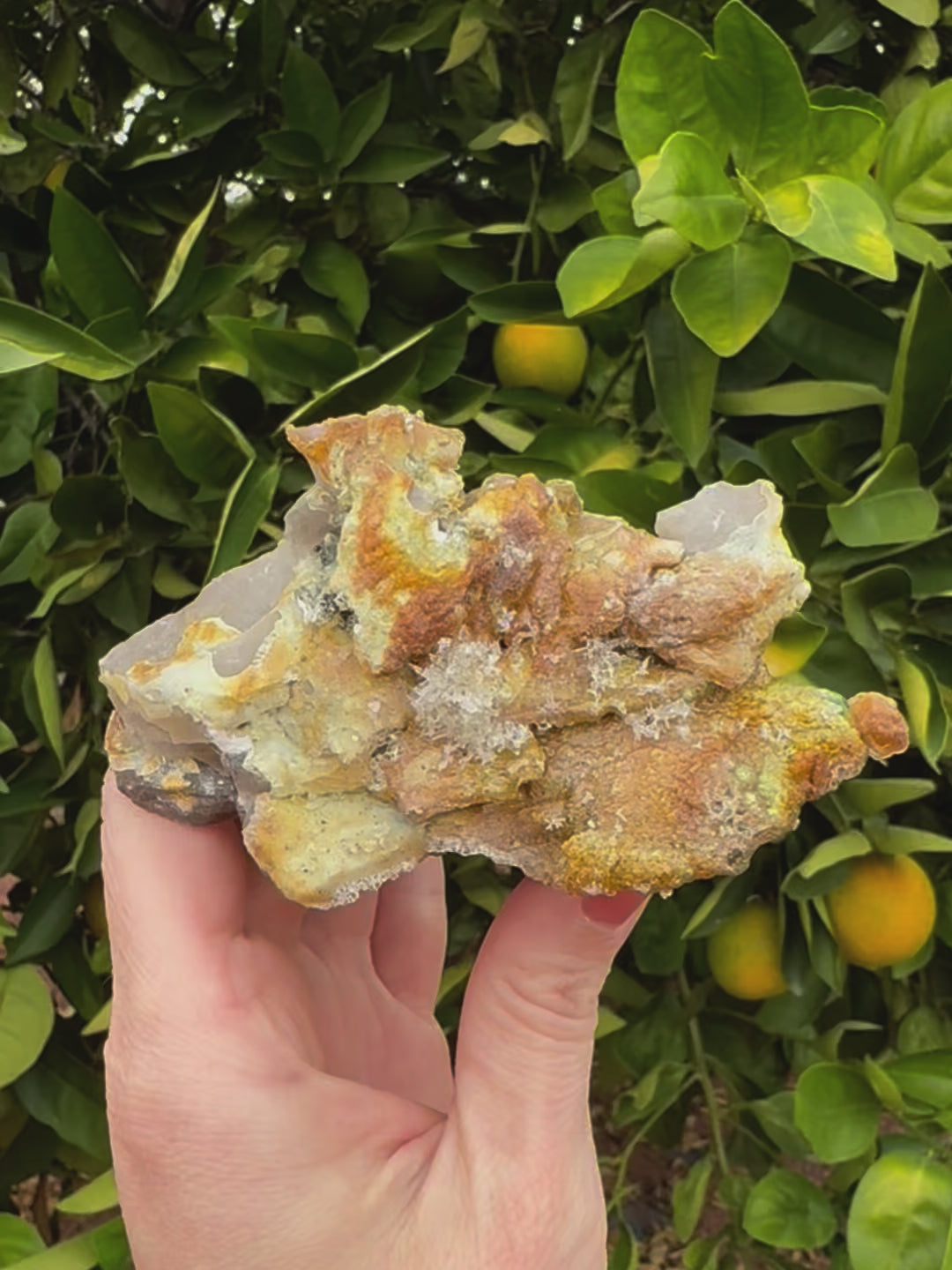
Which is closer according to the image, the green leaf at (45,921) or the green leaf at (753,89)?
the green leaf at (753,89)

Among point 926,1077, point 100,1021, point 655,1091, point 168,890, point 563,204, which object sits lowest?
point 655,1091

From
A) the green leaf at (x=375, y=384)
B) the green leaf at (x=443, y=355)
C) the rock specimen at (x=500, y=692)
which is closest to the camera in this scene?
the rock specimen at (x=500, y=692)

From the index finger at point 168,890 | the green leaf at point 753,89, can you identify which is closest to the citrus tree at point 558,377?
the green leaf at point 753,89

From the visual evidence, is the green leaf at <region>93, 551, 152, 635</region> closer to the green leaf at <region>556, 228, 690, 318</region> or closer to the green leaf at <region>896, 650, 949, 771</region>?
the green leaf at <region>556, 228, 690, 318</region>

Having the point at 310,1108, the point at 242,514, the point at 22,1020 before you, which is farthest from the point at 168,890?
the point at 22,1020

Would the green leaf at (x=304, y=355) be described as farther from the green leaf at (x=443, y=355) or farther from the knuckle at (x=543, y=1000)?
the knuckle at (x=543, y=1000)

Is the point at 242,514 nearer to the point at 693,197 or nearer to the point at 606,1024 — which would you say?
the point at 693,197
